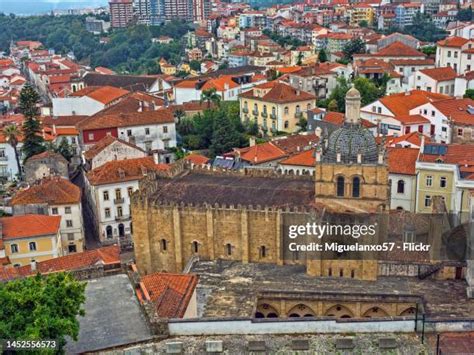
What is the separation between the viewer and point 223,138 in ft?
271

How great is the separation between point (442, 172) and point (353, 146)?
13.9 meters

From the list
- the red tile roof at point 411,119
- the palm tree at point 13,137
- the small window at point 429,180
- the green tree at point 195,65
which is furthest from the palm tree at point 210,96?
the green tree at point 195,65

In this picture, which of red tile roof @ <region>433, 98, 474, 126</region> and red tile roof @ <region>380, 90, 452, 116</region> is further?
red tile roof @ <region>380, 90, 452, 116</region>

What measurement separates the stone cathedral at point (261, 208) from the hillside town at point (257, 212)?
0.33ft

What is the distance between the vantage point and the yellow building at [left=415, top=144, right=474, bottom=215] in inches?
2044

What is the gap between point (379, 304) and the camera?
3975cm

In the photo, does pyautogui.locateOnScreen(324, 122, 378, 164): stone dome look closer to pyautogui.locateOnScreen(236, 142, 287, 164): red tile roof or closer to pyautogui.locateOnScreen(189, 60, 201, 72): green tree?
pyautogui.locateOnScreen(236, 142, 287, 164): red tile roof

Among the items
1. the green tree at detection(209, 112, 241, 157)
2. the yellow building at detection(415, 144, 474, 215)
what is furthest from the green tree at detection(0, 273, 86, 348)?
the green tree at detection(209, 112, 241, 157)

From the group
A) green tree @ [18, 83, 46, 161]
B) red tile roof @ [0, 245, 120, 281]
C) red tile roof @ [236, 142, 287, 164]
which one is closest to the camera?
red tile roof @ [0, 245, 120, 281]

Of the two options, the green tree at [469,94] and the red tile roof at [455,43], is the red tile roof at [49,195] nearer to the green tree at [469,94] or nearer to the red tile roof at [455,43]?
the green tree at [469,94]

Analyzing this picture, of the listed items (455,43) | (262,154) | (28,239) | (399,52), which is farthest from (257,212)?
(399,52)

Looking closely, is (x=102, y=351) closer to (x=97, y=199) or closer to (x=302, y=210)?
(x=302, y=210)

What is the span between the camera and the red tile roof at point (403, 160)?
184 ft

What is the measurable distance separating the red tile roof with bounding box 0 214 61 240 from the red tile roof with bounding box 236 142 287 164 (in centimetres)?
2203
